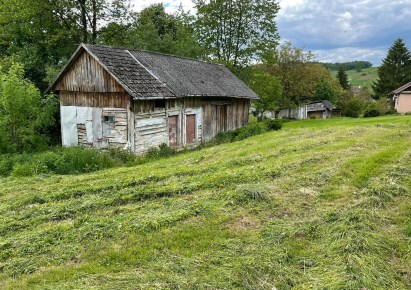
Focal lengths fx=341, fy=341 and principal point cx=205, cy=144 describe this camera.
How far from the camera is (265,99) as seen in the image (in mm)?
31125

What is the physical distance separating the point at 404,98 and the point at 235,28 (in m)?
21.8

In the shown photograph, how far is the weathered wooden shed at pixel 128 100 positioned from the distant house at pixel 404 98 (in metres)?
29.0

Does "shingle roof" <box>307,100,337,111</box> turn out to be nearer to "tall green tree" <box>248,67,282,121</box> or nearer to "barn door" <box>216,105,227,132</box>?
"tall green tree" <box>248,67,282,121</box>

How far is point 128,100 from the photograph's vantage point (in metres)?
13.7

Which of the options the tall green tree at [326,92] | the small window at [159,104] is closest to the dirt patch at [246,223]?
the small window at [159,104]

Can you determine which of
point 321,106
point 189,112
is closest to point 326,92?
point 321,106

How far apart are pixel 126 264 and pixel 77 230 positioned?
1.46 metres

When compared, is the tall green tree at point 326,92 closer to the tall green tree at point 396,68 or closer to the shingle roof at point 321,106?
the shingle roof at point 321,106

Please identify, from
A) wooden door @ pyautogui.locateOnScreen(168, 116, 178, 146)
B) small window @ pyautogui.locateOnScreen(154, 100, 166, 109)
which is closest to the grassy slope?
small window @ pyautogui.locateOnScreen(154, 100, 166, 109)

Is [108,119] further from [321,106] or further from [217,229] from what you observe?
[321,106]

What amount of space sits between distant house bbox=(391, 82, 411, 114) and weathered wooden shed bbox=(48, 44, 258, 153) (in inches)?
1141

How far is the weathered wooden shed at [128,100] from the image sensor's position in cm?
1387

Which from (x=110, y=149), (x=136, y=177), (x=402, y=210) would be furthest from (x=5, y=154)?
(x=402, y=210)

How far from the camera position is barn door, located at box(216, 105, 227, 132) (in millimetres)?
19984
